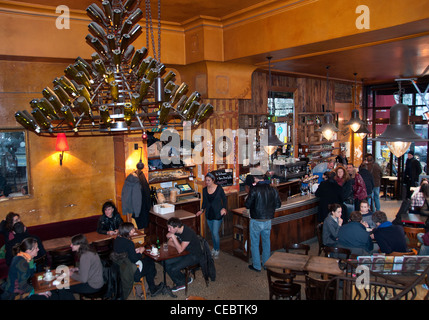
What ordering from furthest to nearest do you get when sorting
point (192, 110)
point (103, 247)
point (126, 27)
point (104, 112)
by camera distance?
point (103, 247)
point (192, 110)
point (126, 27)
point (104, 112)

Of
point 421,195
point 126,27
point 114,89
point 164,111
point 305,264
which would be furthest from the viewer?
point 421,195

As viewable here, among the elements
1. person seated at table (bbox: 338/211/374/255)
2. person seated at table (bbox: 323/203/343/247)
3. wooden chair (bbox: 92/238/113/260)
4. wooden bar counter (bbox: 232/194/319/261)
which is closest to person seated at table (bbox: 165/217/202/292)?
wooden chair (bbox: 92/238/113/260)

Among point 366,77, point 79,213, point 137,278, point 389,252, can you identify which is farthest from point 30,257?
point 366,77

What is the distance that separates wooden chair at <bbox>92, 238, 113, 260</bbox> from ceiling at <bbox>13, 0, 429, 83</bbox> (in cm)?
374

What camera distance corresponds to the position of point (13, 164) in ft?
22.7

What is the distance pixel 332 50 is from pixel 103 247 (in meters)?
5.14

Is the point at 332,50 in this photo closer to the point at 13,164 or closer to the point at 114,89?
the point at 114,89

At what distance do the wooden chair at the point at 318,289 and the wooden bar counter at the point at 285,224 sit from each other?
2.45m

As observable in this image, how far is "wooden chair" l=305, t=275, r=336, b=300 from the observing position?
4.42 meters

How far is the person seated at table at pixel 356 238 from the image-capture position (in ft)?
18.5

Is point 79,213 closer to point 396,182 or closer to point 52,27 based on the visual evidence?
point 52,27

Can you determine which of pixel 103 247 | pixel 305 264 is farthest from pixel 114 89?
pixel 103 247

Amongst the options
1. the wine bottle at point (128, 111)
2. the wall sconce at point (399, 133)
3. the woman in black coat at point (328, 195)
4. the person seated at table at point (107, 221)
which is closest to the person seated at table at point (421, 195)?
the woman in black coat at point (328, 195)

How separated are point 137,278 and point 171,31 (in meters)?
4.71
